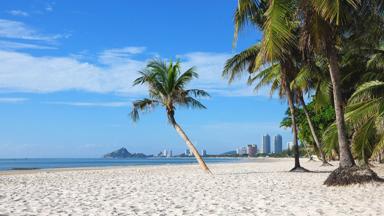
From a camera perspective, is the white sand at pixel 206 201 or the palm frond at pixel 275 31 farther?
the palm frond at pixel 275 31

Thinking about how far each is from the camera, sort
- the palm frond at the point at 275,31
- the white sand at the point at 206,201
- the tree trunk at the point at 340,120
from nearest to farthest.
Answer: the white sand at the point at 206,201 → the palm frond at the point at 275,31 → the tree trunk at the point at 340,120

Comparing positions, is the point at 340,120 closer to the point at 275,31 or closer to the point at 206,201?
the point at 275,31

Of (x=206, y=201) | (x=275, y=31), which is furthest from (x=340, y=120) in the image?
(x=206, y=201)

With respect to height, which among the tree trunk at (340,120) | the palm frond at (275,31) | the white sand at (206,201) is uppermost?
the palm frond at (275,31)

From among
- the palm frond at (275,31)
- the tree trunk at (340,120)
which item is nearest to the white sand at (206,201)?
the tree trunk at (340,120)

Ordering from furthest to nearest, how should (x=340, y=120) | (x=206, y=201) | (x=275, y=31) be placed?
(x=340, y=120)
(x=275, y=31)
(x=206, y=201)

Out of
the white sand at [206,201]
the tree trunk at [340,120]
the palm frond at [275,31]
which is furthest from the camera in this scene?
the tree trunk at [340,120]

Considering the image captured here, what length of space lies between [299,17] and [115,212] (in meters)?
6.81

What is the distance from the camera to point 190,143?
1980cm

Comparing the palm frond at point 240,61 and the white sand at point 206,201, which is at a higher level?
the palm frond at point 240,61

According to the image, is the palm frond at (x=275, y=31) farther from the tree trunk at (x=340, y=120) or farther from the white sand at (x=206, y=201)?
the white sand at (x=206, y=201)

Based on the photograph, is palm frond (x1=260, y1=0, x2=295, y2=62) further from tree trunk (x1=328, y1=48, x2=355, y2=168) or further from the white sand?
the white sand

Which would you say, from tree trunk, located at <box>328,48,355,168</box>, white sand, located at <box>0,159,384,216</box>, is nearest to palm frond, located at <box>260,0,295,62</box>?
tree trunk, located at <box>328,48,355,168</box>

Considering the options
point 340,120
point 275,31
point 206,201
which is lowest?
point 206,201
